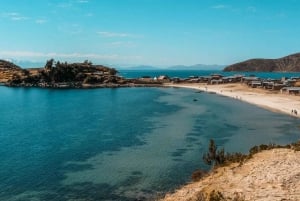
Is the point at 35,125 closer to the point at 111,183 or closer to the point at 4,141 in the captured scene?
the point at 4,141

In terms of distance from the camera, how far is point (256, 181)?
26.8 meters

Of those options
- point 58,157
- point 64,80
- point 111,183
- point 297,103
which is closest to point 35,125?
point 58,157

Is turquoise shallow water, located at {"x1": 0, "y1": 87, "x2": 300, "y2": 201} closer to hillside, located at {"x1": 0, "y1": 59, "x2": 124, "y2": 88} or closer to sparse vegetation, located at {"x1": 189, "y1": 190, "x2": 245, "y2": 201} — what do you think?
sparse vegetation, located at {"x1": 189, "y1": 190, "x2": 245, "y2": 201}

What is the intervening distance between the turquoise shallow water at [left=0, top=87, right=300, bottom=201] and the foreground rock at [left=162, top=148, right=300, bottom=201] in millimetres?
3869

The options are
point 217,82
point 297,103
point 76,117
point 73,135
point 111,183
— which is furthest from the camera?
point 217,82

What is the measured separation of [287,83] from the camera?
145 metres

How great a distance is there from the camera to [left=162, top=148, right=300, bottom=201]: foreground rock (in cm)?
2417

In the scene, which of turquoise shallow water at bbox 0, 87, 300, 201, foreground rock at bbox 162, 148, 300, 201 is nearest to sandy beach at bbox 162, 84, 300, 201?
foreground rock at bbox 162, 148, 300, 201

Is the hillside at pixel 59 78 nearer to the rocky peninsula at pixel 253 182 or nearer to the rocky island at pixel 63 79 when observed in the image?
the rocky island at pixel 63 79

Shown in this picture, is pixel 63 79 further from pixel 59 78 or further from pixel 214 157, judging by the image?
pixel 214 157

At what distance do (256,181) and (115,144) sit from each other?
2716 centimetres

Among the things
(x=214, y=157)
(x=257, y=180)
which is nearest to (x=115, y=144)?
(x=214, y=157)

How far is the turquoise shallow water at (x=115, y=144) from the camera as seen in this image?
33562 millimetres

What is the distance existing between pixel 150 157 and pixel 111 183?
10164 mm
